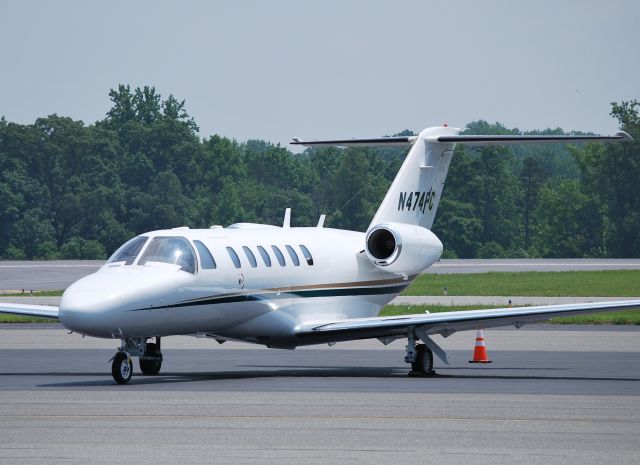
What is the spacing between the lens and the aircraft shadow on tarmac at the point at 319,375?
21406 millimetres

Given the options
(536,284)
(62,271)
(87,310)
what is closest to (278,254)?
(87,310)

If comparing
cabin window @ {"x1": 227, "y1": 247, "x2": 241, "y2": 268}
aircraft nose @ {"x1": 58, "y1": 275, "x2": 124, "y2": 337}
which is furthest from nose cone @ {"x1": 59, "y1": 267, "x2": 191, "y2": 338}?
cabin window @ {"x1": 227, "y1": 247, "x2": 241, "y2": 268}

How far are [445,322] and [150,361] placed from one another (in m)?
4.92

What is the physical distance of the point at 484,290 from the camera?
55750 millimetres

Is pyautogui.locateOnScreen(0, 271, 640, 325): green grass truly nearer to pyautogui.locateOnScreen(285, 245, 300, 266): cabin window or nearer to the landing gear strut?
pyautogui.locateOnScreen(285, 245, 300, 266): cabin window

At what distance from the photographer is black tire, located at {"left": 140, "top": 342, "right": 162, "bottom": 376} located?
75.3 feet

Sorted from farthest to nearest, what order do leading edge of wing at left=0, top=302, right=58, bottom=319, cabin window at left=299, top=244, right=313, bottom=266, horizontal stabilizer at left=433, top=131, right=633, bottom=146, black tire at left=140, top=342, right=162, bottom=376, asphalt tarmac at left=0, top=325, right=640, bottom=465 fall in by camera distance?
horizontal stabilizer at left=433, top=131, right=633, bottom=146 → cabin window at left=299, top=244, right=313, bottom=266 → leading edge of wing at left=0, top=302, right=58, bottom=319 → black tire at left=140, top=342, right=162, bottom=376 → asphalt tarmac at left=0, top=325, right=640, bottom=465

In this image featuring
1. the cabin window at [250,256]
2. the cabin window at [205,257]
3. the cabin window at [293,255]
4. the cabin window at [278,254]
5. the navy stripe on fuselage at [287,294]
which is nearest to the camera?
the navy stripe on fuselage at [287,294]

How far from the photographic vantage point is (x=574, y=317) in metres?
39.7

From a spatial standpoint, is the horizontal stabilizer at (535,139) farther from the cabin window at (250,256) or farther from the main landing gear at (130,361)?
the main landing gear at (130,361)

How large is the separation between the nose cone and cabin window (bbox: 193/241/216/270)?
712 mm

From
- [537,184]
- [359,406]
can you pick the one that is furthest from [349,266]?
[537,184]

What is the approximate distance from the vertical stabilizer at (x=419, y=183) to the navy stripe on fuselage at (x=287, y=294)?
5.21 feet

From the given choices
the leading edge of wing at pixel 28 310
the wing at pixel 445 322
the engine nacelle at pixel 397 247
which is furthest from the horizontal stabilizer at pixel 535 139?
the leading edge of wing at pixel 28 310
